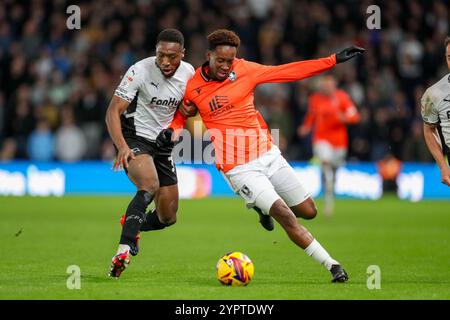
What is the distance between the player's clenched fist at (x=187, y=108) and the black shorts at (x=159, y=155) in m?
0.64

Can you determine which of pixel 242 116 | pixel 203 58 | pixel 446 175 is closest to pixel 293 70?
pixel 242 116

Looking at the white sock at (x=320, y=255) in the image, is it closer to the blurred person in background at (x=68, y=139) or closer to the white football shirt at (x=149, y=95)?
the white football shirt at (x=149, y=95)

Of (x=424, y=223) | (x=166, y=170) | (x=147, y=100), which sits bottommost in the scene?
(x=424, y=223)

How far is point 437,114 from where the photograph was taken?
9289 millimetres

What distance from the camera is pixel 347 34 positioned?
22.8m

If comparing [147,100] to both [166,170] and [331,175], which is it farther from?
[331,175]

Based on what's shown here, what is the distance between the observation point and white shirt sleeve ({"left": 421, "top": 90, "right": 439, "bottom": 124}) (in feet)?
30.2

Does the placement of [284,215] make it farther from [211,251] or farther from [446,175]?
→ [211,251]

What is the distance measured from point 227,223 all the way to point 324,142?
3.36 metres

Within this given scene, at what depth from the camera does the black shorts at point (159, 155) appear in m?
9.90

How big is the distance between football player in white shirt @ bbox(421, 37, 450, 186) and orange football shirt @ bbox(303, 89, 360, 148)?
8349 millimetres
